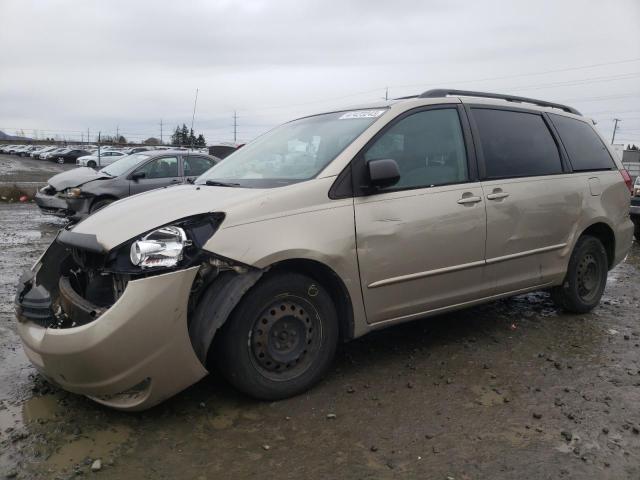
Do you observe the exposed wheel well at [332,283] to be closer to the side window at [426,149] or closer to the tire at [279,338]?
the tire at [279,338]

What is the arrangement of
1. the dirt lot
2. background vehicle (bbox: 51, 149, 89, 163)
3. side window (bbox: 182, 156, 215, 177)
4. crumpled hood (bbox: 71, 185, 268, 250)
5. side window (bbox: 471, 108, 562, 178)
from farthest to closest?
background vehicle (bbox: 51, 149, 89, 163) → side window (bbox: 182, 156, 215, 177) → side window (bbox: 471, 108, 562, 178) → crumpled hood (bbox: 71, 185, 268, 250) → the dirt lot

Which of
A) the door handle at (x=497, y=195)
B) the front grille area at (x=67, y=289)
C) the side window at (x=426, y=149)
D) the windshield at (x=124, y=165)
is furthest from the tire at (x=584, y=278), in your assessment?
the windshield at (x=124, y=165)

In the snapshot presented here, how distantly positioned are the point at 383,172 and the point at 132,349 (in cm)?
177

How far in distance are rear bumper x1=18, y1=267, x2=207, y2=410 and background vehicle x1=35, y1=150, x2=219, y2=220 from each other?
23.6ft

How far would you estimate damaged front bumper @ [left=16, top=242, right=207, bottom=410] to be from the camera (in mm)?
2723

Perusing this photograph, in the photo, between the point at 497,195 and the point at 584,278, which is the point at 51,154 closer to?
the point at 584,278

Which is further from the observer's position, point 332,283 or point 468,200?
point 468,200

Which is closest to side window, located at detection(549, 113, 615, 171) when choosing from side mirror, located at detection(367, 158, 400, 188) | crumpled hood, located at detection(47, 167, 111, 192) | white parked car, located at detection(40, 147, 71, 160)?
side mirror, located at detection(367, 158, 400, 188)

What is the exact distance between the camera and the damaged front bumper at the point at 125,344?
2.72m

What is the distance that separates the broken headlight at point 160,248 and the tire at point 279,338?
0.46 meters

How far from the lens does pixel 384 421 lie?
307cm

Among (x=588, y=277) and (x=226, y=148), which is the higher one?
(x=226, y=148)

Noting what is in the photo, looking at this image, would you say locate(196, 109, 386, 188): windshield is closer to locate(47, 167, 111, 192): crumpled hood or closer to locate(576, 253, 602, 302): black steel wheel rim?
locate(576, 253, 602, 302): black steel wheel rim

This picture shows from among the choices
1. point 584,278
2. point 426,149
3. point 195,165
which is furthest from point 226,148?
point 584,278
